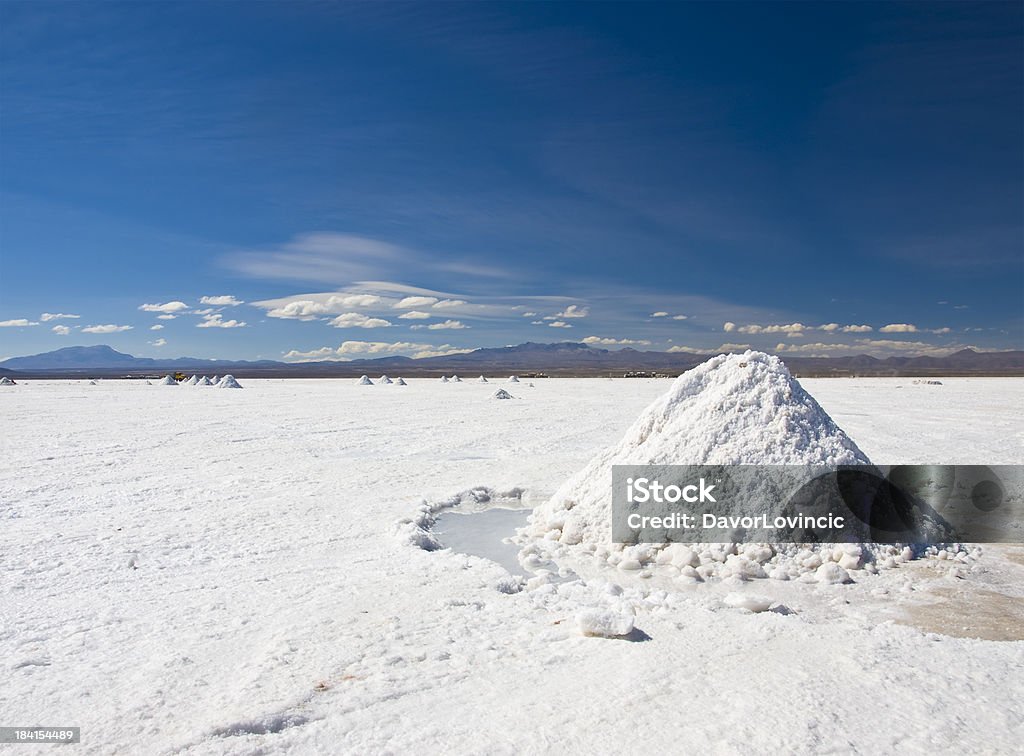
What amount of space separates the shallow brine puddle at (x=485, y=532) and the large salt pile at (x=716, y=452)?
0.15 meters

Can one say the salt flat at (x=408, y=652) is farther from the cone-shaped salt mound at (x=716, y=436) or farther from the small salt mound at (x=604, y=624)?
the cone-shaped salt mound at (x=716, y=436)

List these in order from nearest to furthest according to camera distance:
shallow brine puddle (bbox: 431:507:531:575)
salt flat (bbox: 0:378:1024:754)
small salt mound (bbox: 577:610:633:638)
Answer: salt flat (bbox: 0:378:1024:754), small salt mound (bbox: 577:610:633:638), shallow brine puddle (bbox: 431:507:531:575)

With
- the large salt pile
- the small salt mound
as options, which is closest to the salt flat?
the small salt mound

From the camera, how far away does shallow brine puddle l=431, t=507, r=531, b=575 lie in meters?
4.71

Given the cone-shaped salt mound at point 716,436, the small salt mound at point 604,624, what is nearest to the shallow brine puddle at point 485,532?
the cone-shaped salt mound at point 716,436

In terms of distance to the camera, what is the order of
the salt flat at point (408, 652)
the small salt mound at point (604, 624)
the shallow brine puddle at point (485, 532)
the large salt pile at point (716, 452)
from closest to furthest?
1. the salt flat at point (408, 652)
2. the small salt mound at point (604, 624)
3. the large salt pile at point (716, 452)
4. the shallow brine puddle at point (485, 532)

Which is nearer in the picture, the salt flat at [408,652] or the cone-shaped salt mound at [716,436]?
the salt flat at [408,652]

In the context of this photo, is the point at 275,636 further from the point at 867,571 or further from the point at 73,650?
the point at 867,571

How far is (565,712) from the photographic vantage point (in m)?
2.43

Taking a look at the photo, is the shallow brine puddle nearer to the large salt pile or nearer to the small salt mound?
the large salt pile

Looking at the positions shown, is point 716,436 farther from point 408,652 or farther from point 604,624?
point 408,652

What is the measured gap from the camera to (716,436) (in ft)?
16.1

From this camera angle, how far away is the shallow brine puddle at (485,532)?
471 cm

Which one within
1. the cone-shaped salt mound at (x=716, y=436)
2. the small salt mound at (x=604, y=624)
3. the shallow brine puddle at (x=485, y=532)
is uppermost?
the cone-shaped salt mound at (x=716, y=436)
